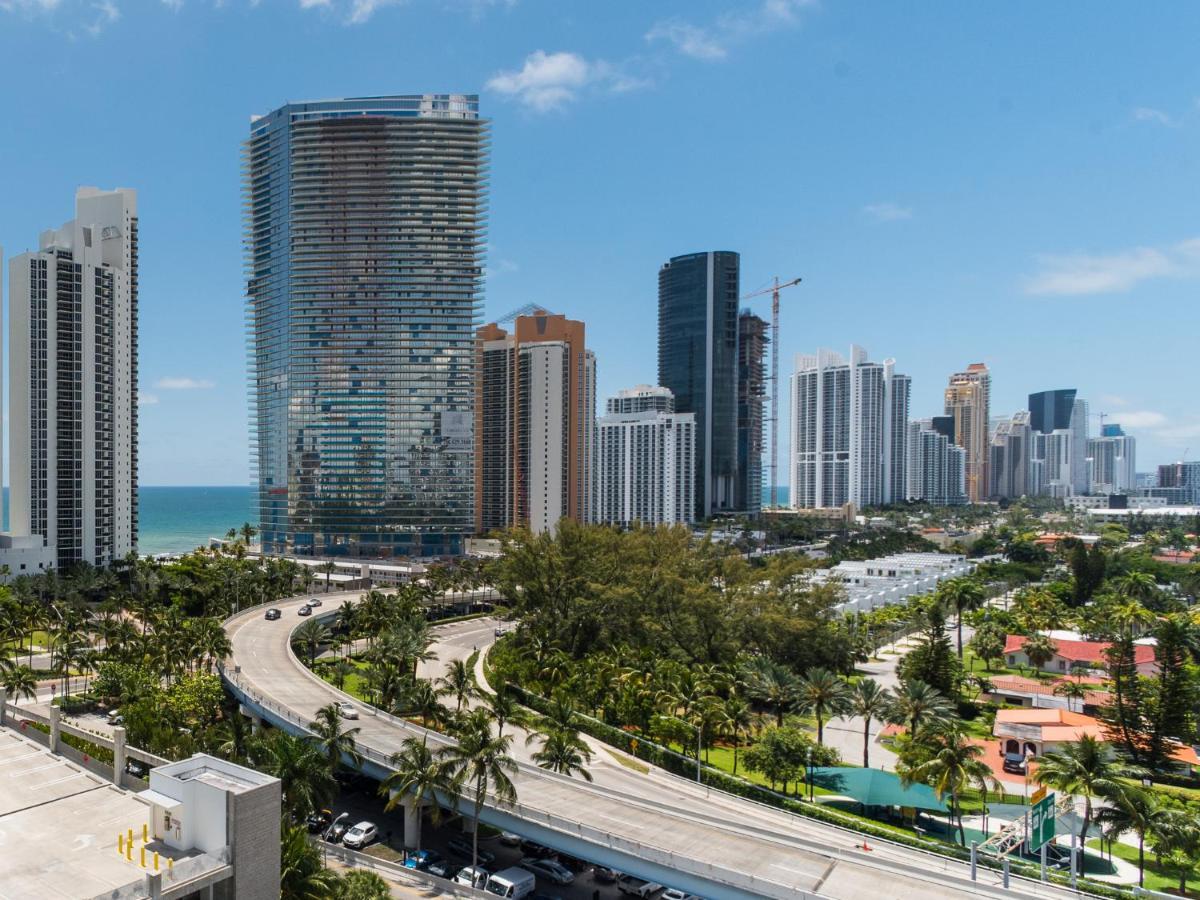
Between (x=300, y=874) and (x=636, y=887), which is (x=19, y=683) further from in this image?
(x=636, y=887)

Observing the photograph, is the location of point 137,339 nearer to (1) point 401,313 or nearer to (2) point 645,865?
(1) point 401,313

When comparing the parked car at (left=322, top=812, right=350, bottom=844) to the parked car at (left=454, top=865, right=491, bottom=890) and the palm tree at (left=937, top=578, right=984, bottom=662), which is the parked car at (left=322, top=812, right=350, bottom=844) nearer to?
the parked car at (left=454, top=865, right=491, bottom=890)

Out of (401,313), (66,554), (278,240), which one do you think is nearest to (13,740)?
(66,554)

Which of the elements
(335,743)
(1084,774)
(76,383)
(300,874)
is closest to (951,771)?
(1084,774)

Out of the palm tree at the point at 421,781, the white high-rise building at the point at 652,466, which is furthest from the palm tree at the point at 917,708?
the white high-rise building at the point at 652,466

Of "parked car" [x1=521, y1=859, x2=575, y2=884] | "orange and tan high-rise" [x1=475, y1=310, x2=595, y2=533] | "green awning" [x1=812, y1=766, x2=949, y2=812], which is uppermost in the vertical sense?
"orange and tan high-rise" [x1=475, y1=310, x2=595, y2=533]

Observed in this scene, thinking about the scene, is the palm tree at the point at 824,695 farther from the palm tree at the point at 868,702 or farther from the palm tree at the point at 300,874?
the palm tree at the point at 300,874

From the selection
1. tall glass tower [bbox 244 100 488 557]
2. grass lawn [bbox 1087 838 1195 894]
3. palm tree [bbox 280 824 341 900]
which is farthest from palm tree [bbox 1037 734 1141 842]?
tall glass tower [bbox 244 100 488 557]
